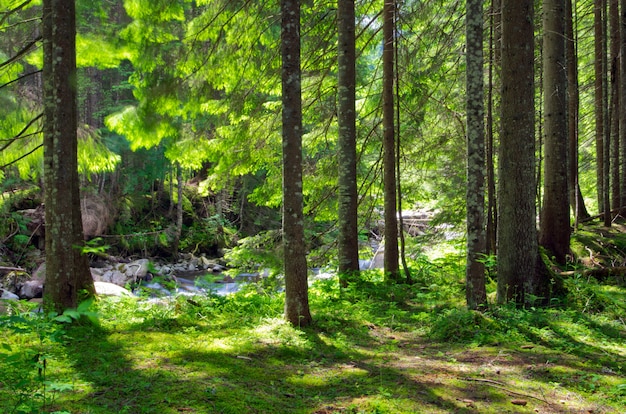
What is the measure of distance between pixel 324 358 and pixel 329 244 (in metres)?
5.72

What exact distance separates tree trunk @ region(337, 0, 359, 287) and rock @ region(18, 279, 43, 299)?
376 inches

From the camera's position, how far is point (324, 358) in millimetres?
4707

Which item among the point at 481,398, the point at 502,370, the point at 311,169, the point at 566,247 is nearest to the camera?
the point at 481,398

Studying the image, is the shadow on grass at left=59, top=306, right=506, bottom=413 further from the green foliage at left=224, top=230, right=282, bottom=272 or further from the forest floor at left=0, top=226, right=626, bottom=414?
the green foliage at left=224, top=230, right=282, bottom=272

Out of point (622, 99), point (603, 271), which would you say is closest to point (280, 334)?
point (603, 271)

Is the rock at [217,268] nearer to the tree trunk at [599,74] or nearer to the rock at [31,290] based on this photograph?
the rock at [31,290]

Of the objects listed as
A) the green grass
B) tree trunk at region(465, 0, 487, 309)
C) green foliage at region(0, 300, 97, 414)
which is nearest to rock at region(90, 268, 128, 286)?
the green grass

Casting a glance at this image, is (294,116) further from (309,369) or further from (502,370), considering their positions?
(502,370)

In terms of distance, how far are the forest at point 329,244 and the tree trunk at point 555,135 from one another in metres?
0.03

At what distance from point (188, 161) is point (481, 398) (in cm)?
711

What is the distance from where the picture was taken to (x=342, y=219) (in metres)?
8.45

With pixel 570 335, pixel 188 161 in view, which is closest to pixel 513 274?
pixel 570 335

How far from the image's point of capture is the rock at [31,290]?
43.0 ft

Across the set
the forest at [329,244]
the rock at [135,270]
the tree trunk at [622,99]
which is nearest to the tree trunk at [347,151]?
the forest at [329,244]
